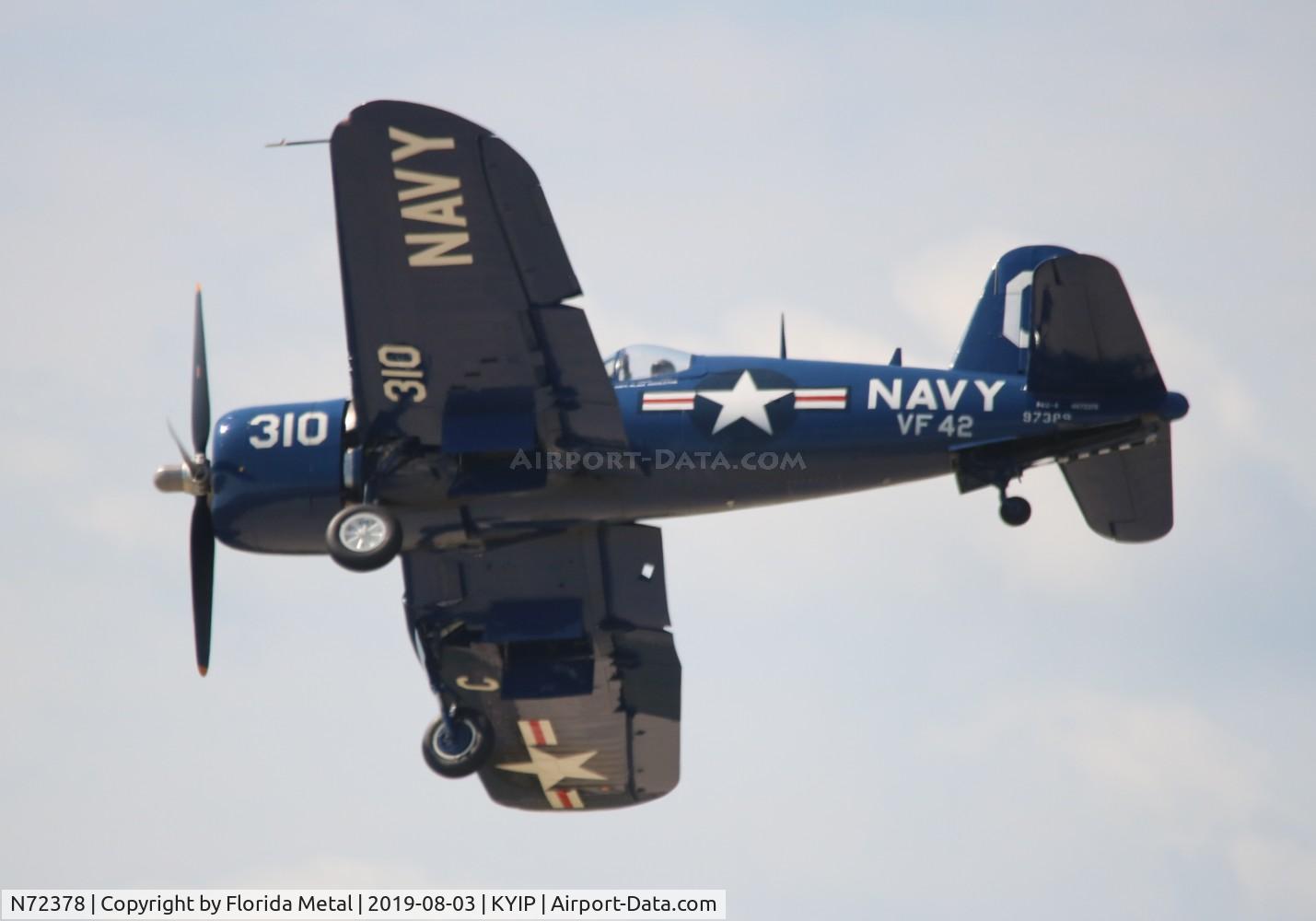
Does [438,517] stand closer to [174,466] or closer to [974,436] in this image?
[174,466]

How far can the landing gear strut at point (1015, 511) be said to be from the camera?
18.1 meters

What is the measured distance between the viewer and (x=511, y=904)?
19.5 m

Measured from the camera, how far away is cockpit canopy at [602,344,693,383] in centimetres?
1883

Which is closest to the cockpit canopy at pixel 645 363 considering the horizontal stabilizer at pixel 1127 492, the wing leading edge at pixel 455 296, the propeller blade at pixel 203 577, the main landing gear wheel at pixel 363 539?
the wing leading edge at pixel 455 296

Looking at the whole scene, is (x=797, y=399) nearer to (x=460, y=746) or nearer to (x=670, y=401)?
(x=670, y=401)

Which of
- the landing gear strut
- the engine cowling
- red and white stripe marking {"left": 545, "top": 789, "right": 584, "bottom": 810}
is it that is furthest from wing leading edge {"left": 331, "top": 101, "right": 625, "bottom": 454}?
red and white stripe marking {"left": 545, "top": 789, "right": 584, "bottom": 810}

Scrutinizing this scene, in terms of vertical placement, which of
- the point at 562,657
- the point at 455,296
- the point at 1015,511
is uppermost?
the point at 455,296

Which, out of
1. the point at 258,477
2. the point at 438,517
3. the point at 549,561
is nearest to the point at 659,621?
the point at 549,561

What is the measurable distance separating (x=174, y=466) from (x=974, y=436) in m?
7.16

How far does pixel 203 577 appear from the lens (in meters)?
20.0

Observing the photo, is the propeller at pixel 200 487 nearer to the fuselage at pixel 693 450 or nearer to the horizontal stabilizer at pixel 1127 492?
the fuselage at pixel 693 450

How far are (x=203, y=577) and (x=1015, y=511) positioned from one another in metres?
7.47

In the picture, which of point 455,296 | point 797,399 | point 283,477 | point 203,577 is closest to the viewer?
point 455,296

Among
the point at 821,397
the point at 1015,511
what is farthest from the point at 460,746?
the point at 1015,511
